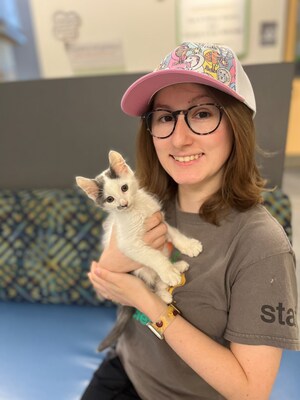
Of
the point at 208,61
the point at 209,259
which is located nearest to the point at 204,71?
the point at 208,61

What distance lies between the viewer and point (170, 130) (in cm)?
84

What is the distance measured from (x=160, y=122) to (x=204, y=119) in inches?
5.6

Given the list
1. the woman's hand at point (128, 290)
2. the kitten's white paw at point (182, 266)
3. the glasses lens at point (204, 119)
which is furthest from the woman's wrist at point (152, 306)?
the glasses lens at point (204, 119)

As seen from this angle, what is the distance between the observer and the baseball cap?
2.38ft

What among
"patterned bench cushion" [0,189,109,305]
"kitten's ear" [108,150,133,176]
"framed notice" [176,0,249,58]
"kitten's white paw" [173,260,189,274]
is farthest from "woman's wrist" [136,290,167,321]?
"framed notice" [176,0,249,58]

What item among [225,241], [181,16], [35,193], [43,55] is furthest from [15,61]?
[225,241]

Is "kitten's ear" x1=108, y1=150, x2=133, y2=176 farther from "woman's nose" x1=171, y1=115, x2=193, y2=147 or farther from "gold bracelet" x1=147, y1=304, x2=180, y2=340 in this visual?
"gold bracelet" x1=147, y1=304, x2=180, y2=340

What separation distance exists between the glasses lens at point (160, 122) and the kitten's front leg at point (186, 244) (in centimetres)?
32

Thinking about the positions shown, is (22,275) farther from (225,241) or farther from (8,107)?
(225,241)

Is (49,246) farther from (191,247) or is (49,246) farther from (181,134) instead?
(181,134)

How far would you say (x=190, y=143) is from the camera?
80 centimetres

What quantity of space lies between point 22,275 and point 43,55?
292 cm

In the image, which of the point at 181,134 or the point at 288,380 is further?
the point at 288,380

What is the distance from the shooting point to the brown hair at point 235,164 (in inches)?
30.6
